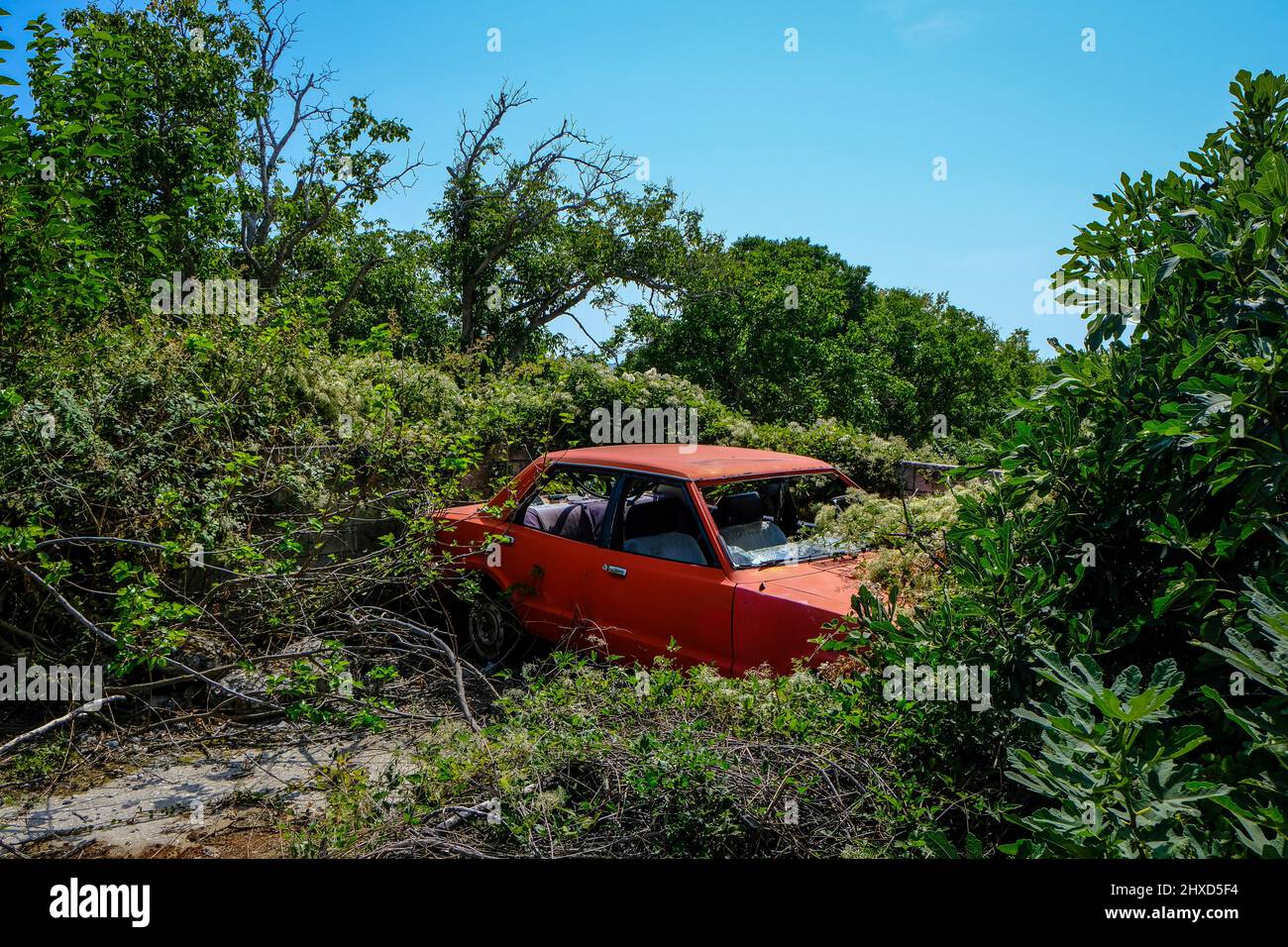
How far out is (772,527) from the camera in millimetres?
5746

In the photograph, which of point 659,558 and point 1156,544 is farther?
point 659,558

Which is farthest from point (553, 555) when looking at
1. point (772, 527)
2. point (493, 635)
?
point (772, 527)

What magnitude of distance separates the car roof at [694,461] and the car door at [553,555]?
0.14 metres

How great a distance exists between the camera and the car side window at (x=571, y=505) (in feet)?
20.7

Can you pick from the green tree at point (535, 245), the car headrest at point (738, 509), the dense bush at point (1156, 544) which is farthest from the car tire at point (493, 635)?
the green tree at point (535, 245)

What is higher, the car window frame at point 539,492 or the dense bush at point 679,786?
the car window frame at point 539,492

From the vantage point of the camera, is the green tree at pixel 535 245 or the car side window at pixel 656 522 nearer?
the car side window at pixel 656 522

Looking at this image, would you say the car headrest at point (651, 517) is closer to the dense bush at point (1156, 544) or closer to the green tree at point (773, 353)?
the dense bush at point (1156, 544)

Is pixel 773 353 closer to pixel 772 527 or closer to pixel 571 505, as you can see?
pixel 571 505

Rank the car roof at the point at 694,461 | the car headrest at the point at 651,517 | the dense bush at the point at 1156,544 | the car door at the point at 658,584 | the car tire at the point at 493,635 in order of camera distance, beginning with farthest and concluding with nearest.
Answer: the car tire at the point at 493,635, the car headrest at the point at 651,517, the car roof at the point at 694,461, the car door at the point at 658,584, the dense bush at the point at 1156,544

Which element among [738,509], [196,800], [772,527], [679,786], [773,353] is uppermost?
[773,353]

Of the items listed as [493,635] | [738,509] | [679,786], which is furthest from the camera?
[493,635]

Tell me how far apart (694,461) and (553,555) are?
4.21 ft

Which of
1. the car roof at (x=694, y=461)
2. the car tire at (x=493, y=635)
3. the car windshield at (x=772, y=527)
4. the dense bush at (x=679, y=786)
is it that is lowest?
the car tire at (x=493, y=635)
